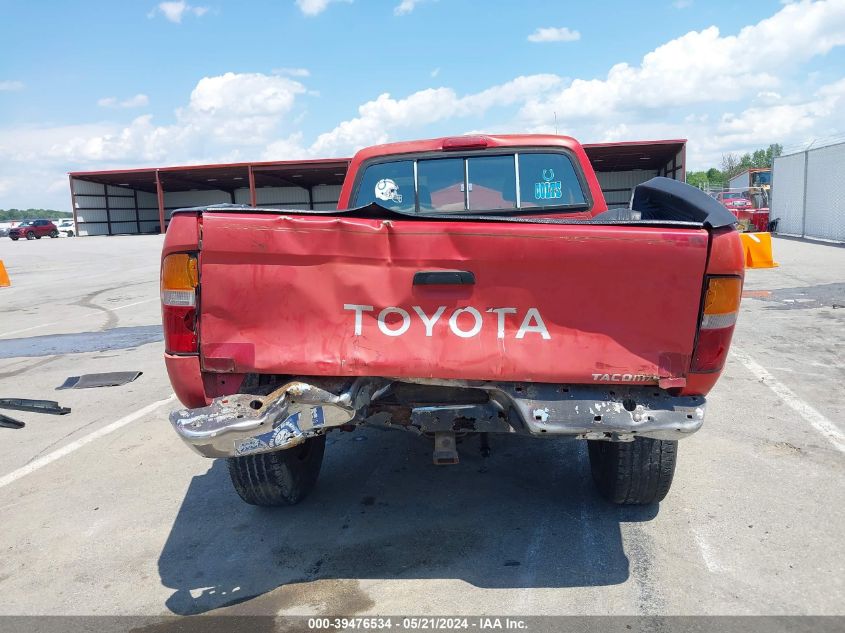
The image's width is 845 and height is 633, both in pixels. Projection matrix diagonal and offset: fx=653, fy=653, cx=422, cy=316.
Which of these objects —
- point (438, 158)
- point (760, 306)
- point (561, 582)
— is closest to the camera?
point (561, 582)

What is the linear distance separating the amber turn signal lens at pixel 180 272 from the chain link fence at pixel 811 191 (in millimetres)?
27390

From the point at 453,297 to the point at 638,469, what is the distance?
1468 millimetres

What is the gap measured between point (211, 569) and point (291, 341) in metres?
1.26

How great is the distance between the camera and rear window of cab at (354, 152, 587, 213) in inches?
180

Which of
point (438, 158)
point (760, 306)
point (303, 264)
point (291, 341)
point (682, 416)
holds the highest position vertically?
point (438, 158)

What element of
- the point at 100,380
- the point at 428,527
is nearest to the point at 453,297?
the point at 428,527

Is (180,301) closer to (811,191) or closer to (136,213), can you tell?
(811,191)

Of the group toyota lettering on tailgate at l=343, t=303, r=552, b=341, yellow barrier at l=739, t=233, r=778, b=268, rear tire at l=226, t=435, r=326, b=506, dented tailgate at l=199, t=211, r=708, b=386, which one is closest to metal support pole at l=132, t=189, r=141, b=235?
yellow barrier at l=739, t=233, r=778, b=268

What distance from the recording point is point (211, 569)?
10.6 feet

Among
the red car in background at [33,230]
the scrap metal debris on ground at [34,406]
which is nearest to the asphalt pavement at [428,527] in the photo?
the scrap metal debris on ground at [34,406]

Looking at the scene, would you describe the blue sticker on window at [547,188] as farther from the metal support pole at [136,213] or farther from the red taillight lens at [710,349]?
the metal support pole at [136,213]

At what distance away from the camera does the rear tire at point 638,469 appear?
342 cm

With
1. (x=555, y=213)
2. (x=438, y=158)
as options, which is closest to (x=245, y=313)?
(x=438, y=158)

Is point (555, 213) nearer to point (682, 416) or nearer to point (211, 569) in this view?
point (682, 416)
